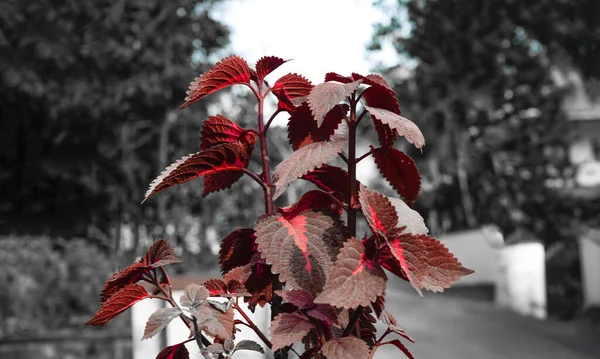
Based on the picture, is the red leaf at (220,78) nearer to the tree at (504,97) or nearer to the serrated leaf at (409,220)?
the serrated leaf at (409,220)

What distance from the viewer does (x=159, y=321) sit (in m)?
0.79

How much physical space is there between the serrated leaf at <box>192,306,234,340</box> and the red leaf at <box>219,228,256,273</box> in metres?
0.17

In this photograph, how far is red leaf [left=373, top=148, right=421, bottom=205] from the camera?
0.97 m

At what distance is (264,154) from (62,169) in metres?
10.4

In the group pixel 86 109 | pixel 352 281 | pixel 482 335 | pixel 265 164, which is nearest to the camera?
pixel 352 281

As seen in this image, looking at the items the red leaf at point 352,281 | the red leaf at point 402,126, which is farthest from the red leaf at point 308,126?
the red leaf at point 352,281

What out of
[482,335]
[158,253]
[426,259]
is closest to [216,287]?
[158,253]

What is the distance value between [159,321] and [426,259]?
0.33m

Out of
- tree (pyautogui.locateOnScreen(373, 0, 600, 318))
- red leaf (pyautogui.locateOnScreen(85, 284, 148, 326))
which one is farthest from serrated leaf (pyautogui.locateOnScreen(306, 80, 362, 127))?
tree (pyautogui.locateOnScreen(373, 0, 600, 318))

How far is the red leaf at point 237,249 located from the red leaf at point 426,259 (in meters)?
0.26

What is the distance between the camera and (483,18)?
15.6m

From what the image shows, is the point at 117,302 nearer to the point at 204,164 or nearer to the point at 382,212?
the point at 204,164

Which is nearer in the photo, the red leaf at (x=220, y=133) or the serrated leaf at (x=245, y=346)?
the serrated leaf at (x=245, y=346)

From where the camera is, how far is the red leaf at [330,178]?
40.4 inches
